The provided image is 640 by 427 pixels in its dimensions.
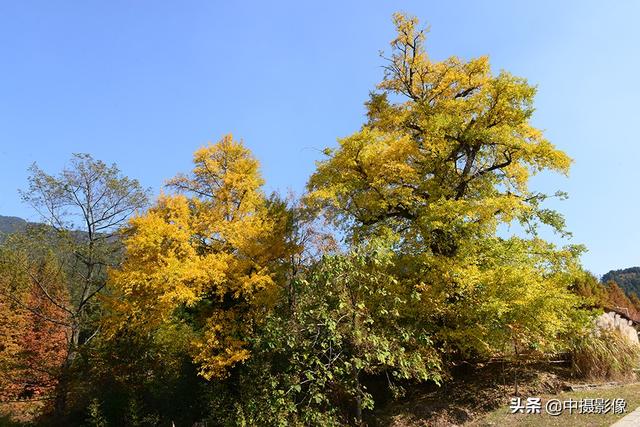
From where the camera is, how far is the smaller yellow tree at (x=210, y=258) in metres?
11.9

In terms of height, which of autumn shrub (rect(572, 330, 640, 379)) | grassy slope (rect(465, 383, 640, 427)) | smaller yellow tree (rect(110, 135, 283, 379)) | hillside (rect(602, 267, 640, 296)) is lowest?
grassy slope (rect(465, 383, 640, 427))

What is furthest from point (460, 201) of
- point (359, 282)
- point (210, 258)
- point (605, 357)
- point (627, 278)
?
point (627, 278)

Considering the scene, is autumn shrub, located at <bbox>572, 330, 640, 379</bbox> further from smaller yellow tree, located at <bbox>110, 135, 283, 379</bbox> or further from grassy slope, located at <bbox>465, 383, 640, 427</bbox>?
smaller yellow tree, located at <bbox>110, 135, 283, 379</bbox>

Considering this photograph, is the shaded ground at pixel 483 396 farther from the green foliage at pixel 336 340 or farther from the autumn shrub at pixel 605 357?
the green foliage at pixel 336 340

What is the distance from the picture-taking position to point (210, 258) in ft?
41.6

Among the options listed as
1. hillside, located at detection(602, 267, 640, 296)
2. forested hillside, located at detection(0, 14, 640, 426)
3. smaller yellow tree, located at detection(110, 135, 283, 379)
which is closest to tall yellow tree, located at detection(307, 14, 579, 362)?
forested hillside, located at detection(0, 14, 640, 426)

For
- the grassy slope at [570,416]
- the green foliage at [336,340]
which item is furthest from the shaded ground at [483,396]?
the green foliage at [336,340]

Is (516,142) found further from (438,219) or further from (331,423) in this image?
(331,423)

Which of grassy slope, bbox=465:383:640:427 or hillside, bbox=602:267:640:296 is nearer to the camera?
grassy slope, bbox=465:383:640:427

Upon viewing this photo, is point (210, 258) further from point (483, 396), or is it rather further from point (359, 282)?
point (483, 396)

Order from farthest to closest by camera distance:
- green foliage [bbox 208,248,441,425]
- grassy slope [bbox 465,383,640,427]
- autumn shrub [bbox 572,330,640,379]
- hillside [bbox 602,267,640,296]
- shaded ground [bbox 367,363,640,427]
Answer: hillside [bbox 602,267,640,296] → autumn shrub [bbox 572,330,640,379] → shaded ground [bbox 367,363,640,427] → green foliage [bbox 208,248,441,425] → grassy slope [bbox 465,383,640,427]

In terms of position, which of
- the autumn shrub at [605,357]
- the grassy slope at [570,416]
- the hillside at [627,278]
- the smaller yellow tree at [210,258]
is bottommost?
the grassy slope at [570,416]

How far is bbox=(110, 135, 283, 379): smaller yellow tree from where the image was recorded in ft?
39.1

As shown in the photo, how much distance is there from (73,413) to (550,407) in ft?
52.9
